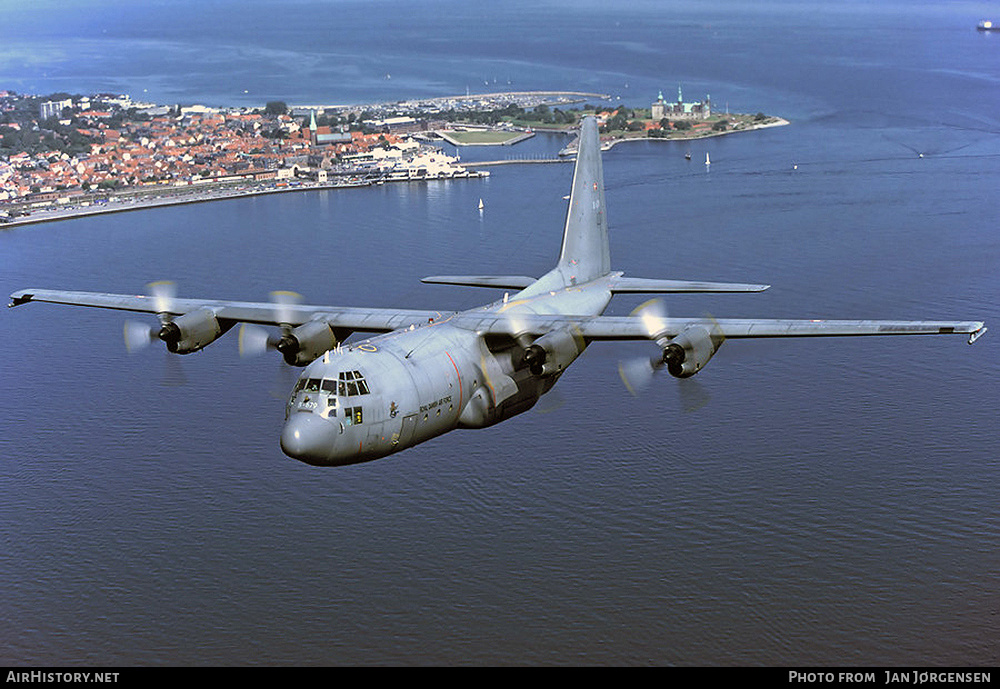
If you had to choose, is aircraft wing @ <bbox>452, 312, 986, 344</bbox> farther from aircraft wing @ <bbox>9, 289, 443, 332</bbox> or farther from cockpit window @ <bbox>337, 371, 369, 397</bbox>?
cockpit window @ <bbox>337, 371, 369, 397</bbox>

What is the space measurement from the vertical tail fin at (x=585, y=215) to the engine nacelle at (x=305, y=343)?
15.4 m

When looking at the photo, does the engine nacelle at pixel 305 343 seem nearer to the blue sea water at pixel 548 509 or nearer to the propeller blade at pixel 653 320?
the blue sea water at pixel 548 509

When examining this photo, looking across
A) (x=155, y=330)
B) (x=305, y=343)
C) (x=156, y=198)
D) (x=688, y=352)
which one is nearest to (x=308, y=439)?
(x=305, y=343)

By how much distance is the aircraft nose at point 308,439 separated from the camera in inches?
1740

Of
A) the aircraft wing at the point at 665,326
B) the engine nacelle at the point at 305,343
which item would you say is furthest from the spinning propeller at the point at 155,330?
the aircraft wing at the point at 665,326

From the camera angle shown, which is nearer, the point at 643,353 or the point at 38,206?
the point at 643,353

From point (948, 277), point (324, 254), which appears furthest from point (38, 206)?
point (948, 277)

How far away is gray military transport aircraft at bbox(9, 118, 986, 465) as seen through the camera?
1794 inches

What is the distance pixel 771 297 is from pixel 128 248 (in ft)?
280

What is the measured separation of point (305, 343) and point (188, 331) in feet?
19.5

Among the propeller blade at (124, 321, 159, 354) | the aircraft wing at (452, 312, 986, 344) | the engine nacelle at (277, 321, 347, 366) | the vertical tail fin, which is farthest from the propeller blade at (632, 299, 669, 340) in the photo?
the propeller blade at (124, 321, 159, 354)

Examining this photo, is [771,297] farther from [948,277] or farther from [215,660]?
[215,660]

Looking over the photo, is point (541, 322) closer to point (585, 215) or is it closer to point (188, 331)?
point (585, 215)
